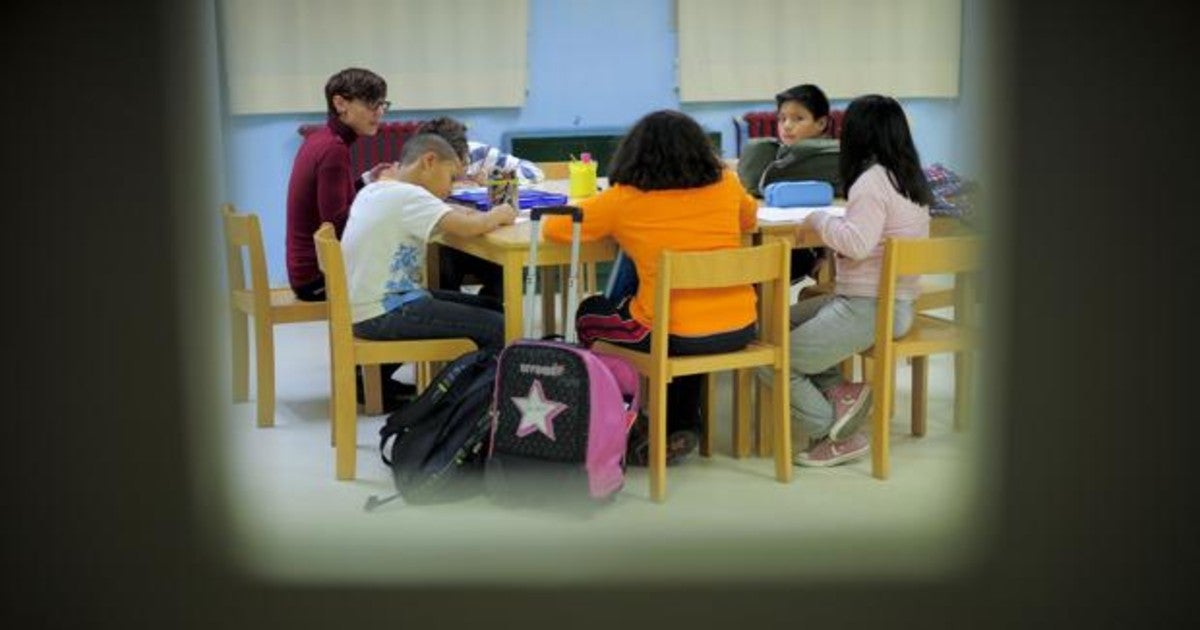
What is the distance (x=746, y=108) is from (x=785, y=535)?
4.93 meters

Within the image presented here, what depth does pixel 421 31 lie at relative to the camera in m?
4.79

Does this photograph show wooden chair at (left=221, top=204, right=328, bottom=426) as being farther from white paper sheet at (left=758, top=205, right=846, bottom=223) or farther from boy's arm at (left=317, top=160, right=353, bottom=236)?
white paper sheet at (left=758, top=205, right=846, bottom=223)

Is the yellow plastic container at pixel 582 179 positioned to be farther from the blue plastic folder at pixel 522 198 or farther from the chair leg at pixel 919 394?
the chair leg at pixel 919 394

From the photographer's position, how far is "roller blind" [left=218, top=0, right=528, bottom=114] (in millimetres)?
4547

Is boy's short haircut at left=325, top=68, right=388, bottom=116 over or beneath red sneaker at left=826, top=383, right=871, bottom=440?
over

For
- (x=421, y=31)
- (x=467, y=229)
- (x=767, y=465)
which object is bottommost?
(x=767, y=465)

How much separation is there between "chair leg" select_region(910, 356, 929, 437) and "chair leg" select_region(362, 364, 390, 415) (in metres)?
1.27

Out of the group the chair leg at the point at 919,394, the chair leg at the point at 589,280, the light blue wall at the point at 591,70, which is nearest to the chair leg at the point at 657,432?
the chair leg at the point at 919,394

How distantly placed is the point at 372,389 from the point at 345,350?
0.60 meters

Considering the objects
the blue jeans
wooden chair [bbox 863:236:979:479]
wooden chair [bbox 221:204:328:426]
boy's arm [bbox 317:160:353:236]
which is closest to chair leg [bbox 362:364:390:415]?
wooden chair [bbox 221:204:328:426]

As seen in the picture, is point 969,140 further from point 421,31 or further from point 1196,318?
point 421,31

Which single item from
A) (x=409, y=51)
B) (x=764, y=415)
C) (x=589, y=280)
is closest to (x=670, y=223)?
(x=764, y=415)

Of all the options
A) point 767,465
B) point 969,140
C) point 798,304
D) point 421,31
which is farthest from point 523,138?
point 969,140

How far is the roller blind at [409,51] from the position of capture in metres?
4.55
